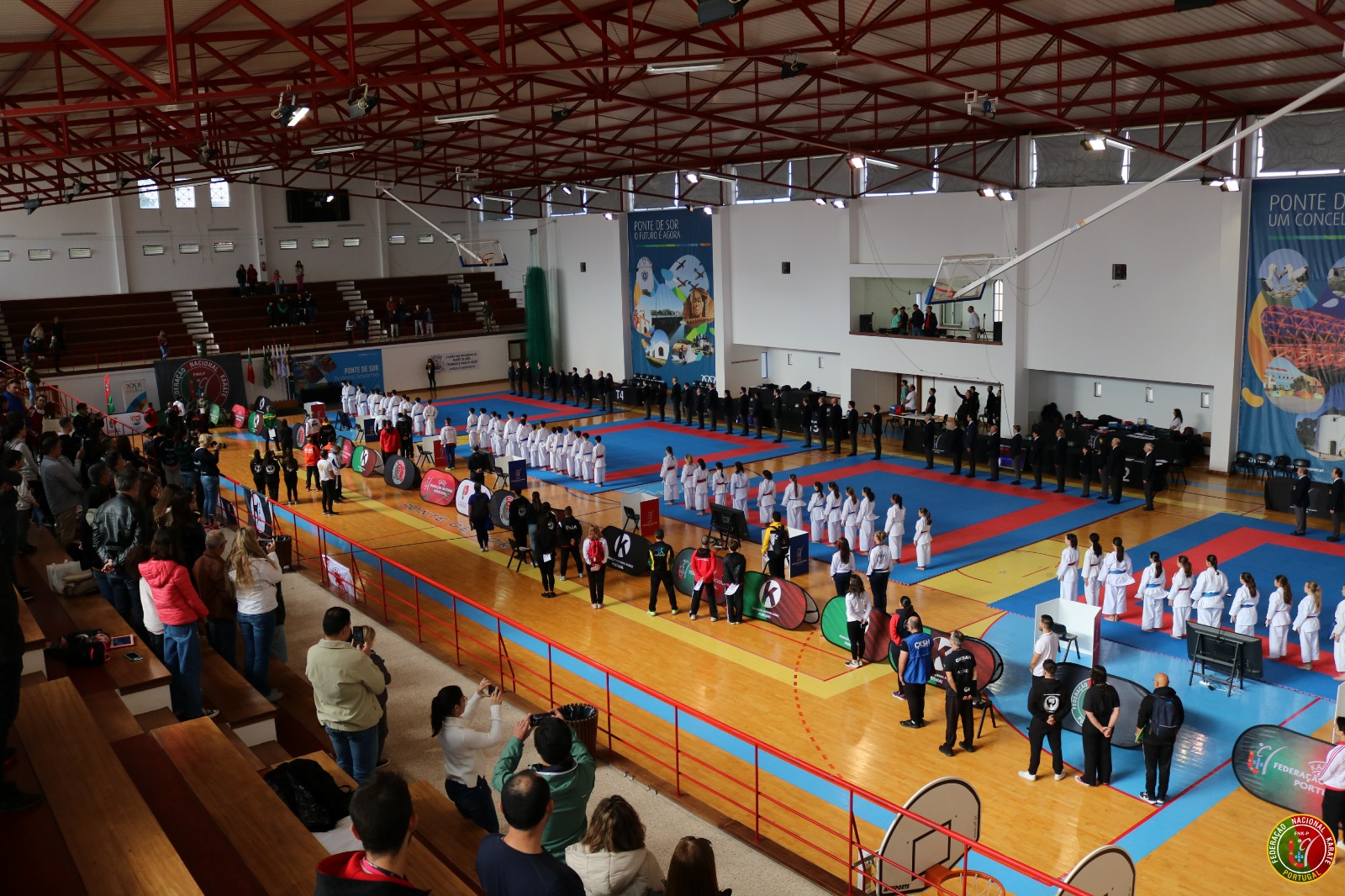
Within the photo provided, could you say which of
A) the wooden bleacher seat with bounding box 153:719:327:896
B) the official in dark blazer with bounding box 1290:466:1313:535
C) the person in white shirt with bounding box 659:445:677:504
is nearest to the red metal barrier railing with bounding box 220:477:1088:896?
the wooden bleacher seat with bounding box 153:719:327:896

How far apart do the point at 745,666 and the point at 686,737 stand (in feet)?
7.68

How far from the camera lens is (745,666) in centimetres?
1448

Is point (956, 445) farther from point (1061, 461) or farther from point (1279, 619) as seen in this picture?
point (1279, 619)

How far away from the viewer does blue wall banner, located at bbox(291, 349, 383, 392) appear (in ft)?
134

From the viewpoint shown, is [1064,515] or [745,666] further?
[1064,515]

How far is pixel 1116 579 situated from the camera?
52.5 feet

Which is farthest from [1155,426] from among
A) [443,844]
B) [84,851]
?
[84,851]

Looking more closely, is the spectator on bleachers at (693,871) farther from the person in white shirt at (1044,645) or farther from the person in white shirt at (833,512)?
the person in white shirt at (833,512)

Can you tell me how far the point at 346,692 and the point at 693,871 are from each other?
3.41 m

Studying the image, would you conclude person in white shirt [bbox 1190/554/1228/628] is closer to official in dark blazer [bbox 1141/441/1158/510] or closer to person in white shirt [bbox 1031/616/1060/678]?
person in white shirt [bbox 1031/616/1060/678]

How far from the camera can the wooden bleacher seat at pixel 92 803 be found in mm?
4703

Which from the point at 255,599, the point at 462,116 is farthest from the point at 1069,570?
the point at 462,116

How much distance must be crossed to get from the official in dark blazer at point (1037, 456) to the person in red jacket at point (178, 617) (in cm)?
2018

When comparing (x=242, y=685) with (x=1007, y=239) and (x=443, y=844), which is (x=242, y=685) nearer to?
(x=443, y=844)
